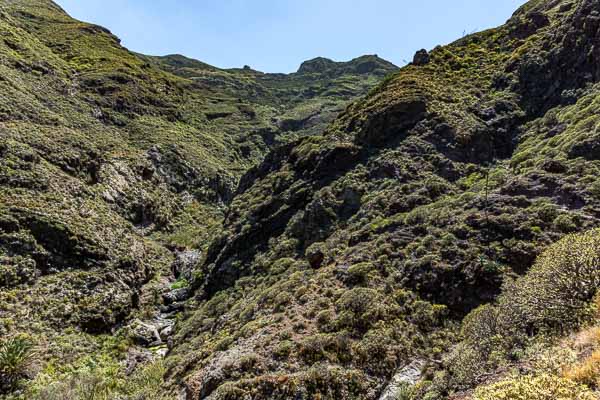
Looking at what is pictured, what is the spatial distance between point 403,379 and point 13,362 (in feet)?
64.4

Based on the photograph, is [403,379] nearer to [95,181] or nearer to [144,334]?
[144,334]

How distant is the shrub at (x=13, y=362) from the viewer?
19078 millimetres

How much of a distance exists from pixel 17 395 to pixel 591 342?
78.7 feet

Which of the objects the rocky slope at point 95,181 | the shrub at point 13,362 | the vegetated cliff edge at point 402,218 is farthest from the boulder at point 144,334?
the shrub at point 13,362

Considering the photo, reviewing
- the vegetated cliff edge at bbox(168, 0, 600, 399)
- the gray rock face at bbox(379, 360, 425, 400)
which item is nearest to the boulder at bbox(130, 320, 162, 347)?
the vegetated cliff edge at bbox(168, 0, 600, 399)

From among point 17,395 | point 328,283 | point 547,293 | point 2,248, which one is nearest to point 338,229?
point 328,283

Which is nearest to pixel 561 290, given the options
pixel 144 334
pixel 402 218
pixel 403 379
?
pixel 403 379

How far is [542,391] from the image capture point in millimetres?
6008

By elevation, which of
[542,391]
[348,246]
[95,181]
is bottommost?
[542,391]

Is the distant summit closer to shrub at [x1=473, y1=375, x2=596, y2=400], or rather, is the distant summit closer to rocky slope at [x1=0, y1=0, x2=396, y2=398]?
rocky slope at [x1=0, y1=0, x2=396, y2=398]

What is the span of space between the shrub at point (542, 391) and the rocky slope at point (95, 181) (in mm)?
23002

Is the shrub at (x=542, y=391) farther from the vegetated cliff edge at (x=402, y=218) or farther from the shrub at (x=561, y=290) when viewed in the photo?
the vegetated cliff edge at (x=402, y=218)

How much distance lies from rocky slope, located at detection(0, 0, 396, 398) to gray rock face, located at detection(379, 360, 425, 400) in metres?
18.6

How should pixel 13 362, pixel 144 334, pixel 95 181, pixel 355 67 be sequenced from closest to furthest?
pixel 13 362, pixel 144 334, pixel 95 181, pixel 355 67
